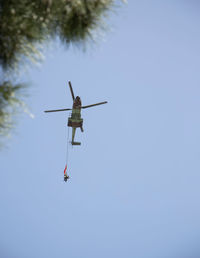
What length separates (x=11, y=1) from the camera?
15.5 feet

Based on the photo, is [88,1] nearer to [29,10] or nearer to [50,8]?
[50,8]

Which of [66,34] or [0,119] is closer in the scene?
[0,119]

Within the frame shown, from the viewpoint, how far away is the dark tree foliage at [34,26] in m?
4.70

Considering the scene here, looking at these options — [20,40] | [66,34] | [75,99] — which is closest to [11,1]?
[20,40]

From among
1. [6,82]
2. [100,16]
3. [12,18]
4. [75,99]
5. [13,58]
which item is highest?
[75,99]

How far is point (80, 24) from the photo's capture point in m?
5.44

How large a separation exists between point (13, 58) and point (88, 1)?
1781mm

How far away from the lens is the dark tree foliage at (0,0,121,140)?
4.70 meters

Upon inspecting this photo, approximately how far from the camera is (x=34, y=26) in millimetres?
4984

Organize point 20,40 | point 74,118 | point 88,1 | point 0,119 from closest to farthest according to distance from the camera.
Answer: point 0,119 < point 20,40 < point 88,1 < point 74,118

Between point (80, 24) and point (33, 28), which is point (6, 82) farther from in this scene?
point (80, 24)

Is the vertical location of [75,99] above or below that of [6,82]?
above

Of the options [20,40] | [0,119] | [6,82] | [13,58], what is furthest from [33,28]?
[0,119]

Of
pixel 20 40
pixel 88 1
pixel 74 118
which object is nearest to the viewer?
pixel 20 40
